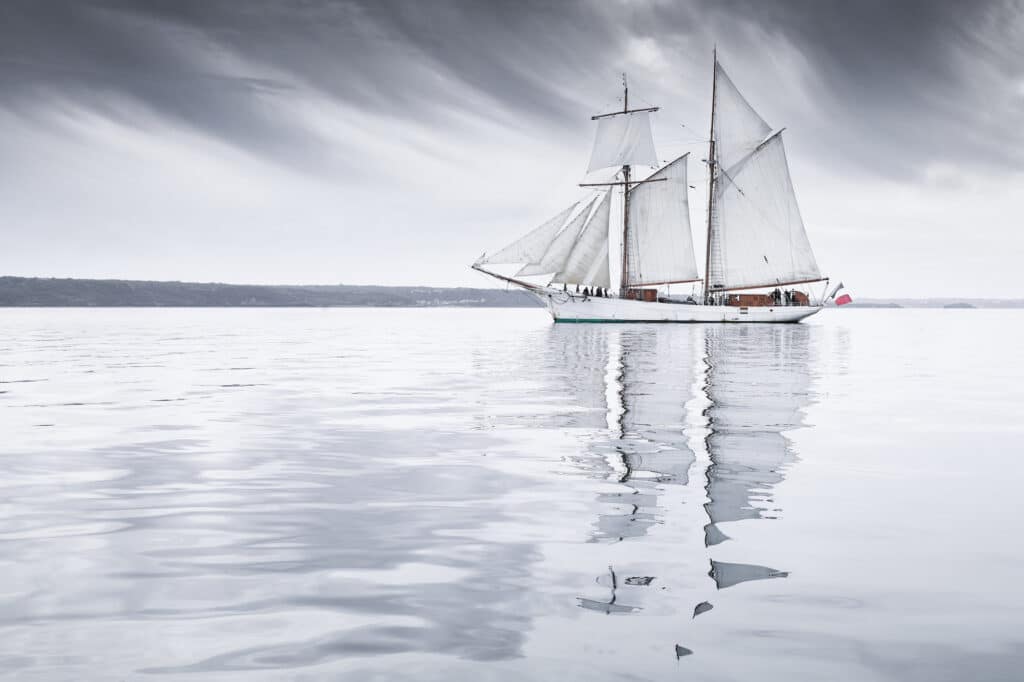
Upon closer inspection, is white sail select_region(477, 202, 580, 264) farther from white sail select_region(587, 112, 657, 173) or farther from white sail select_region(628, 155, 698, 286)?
white sail select_region(587, 112, 657, 173)

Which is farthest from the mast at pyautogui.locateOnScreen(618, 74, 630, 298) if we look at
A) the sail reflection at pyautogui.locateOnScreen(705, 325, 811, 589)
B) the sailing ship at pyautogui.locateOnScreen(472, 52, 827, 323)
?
the sail reflection at pyautogui.locateOnScreen(705, 325, 811, 589)

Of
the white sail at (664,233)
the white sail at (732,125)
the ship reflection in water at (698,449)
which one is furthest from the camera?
the white sail at (732,125)

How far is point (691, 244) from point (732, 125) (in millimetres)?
17761

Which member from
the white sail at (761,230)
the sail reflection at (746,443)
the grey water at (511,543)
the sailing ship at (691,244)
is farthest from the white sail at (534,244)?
the grey water at (511,543)

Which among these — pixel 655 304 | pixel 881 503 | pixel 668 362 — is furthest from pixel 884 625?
pixel 655 304

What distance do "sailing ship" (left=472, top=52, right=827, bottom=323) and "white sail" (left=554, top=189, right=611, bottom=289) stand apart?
0.39 ft

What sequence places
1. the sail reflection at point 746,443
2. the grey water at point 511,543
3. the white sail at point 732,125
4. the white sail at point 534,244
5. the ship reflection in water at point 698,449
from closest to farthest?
the grey water at point 511,543, the ship reflection in water at point 698,449, the sail reflection at point 746,443, the white sail at point 534,244, the white sail at point 732,125

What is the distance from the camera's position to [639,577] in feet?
26.6

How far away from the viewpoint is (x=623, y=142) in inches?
5020

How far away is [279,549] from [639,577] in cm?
353

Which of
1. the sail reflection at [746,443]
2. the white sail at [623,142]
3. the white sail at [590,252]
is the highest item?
the white sail at [623,142]

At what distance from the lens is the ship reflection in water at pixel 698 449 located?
881 centimetres

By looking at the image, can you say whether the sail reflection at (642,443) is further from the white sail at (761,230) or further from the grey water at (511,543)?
the white sail at (761,230)

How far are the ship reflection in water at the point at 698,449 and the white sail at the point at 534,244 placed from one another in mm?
73836
